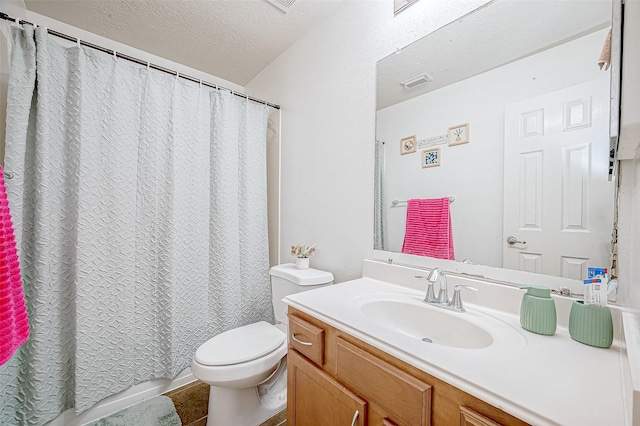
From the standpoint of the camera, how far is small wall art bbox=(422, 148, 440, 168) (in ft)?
3.76

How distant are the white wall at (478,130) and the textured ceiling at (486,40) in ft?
0.12

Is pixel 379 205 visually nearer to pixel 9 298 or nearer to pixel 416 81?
pixel 416 81

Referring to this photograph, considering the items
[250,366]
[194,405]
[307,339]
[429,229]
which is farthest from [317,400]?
[194,405]

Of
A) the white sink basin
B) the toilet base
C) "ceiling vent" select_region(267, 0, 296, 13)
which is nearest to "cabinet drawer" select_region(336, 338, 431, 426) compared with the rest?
the white sink basin

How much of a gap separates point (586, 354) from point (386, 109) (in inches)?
45.4

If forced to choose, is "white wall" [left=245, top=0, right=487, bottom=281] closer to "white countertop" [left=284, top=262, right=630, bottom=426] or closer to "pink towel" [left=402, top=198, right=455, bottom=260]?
"pink towel" [left=402, top=198, right=455, bottom=260]

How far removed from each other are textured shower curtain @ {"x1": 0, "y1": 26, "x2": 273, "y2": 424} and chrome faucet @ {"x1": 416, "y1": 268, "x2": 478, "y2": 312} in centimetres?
132

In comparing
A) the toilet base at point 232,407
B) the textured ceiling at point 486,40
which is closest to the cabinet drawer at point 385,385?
the toilet base at point 232,407

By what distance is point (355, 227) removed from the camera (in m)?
1.47

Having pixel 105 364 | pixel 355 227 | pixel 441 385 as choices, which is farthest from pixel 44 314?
pixel 441 385

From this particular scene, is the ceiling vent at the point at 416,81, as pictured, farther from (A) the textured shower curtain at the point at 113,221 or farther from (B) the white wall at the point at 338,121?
(A) the textured shower curtain at the point at 113,221

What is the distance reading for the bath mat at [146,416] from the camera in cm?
138

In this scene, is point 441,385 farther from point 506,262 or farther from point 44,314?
point 44,314

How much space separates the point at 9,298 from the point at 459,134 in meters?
1.61
